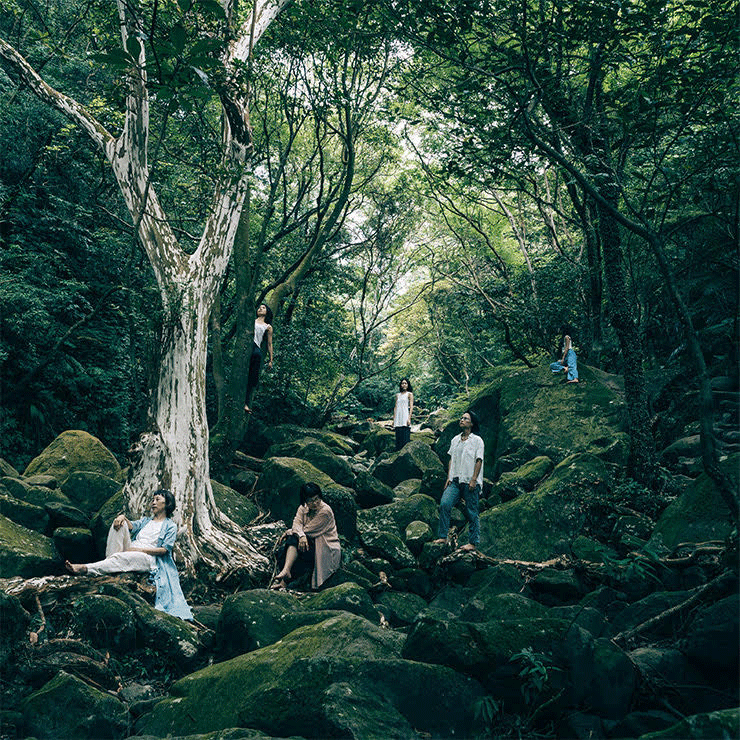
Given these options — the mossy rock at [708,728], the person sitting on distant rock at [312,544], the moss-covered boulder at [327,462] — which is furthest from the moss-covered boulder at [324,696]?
the moss-covered boulder at [327,462]

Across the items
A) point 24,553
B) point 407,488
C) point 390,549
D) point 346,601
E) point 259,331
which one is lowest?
point 346,601

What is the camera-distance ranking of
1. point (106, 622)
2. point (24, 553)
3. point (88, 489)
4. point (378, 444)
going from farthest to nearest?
1. point (378, 444)
2. point (88, 489)
3. point (24, 553)
4. point (106, 622)

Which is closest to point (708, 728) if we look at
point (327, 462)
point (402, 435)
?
point (327, 462)

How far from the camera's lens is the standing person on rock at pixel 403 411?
14.1 m

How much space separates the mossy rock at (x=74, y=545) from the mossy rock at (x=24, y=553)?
29 centimetres

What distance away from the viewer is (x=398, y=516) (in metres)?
9.77

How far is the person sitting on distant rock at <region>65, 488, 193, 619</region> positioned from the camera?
6.39 m

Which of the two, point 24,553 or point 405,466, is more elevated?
point 405,466

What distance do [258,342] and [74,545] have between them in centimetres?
453

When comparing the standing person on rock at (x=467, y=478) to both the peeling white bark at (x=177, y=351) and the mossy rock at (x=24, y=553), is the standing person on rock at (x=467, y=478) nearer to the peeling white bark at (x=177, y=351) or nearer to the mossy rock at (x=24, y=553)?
the peeling white bark at (x=177, y=351)

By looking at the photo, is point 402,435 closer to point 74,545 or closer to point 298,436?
point 298,436

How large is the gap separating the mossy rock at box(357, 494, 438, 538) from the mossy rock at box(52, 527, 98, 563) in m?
3.76

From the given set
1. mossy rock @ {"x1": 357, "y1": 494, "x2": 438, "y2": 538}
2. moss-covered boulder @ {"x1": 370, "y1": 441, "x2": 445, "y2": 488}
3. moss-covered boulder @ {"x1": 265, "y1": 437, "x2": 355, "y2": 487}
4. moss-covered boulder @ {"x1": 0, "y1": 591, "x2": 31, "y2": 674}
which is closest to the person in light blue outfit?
moss-covered boulder @ {"x1": 370, "y1": 441, "x2": 445, "y2": 488}

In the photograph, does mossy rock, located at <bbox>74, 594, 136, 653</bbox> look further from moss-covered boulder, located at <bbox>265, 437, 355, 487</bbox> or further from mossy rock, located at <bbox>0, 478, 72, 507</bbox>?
moss-covered boulder, located at <bbox>265, 437, 355, 487</bbox>
